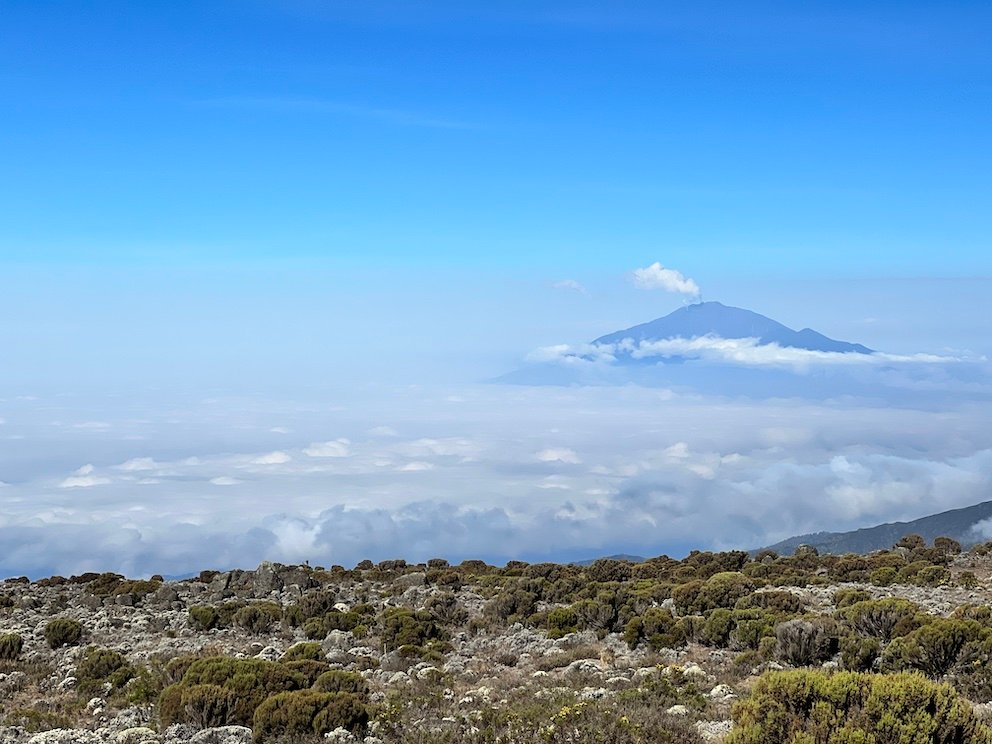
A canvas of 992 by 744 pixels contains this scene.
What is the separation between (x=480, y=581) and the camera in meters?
35.3

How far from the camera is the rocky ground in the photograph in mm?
12281

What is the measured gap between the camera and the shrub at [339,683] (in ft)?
47.4

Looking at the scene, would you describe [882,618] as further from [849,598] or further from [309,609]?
[309,609]

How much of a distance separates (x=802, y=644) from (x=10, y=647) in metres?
19.7

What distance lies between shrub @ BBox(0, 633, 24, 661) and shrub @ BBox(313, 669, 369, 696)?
1139cm

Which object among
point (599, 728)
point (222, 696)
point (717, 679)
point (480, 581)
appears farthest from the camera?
point (480, 581)

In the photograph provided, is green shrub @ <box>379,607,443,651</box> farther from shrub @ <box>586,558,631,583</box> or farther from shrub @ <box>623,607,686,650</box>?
shrub @ <box>586,558,631,583</box>

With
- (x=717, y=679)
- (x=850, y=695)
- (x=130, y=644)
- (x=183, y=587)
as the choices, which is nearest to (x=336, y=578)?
(x=183, y=587)

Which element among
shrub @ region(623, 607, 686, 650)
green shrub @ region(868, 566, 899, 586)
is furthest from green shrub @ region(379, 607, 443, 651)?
green shrub @ region(868, 566, 899, 586)

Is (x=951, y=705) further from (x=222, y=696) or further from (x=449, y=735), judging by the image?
(x=222, y=696)

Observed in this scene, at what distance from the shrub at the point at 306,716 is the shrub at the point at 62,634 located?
1390 cm

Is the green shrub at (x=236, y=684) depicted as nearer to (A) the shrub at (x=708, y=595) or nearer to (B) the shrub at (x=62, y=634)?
(B) the shrub at (x=62, y=634)

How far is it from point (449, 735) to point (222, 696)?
414cm

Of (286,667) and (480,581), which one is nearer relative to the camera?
(286,667)
